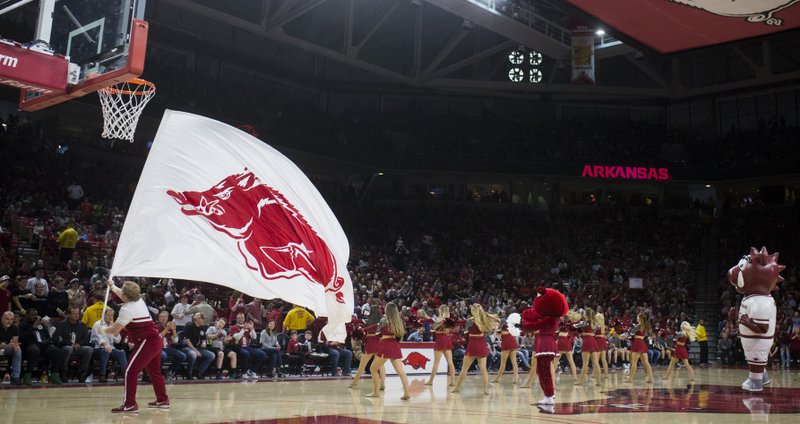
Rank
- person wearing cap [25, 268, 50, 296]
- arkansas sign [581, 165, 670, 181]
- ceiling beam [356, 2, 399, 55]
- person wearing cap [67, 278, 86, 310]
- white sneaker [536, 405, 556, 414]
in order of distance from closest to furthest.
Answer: white sneaker [536, 405, 556, 414] → person wearing cap [67, 278, 86, 310] → person wearing cap [25, 268, 50, 296] → ceiling beam [356, 2, 399, 55] → arkansas sign [581, 165, 670, 181]

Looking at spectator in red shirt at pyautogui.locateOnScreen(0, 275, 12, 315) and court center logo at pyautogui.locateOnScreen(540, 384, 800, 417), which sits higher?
spectator in red shirt at pyautogui.locateOnScreen(0, 275, 12, 315)

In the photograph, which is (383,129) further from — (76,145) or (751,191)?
(751,191)

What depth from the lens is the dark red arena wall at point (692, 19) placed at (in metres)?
19.2

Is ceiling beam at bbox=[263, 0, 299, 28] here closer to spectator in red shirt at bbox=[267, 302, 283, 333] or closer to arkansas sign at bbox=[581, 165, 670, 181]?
spectator in red shirt at bbox=[267, 302, 283, 333]

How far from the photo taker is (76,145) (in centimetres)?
3008

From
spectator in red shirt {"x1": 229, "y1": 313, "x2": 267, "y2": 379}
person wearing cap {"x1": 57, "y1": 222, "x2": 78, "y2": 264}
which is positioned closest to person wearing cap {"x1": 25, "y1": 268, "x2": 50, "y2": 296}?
person wearing cap {"x1": 57, "y1": 222, "x2": 78, "y2": 264}

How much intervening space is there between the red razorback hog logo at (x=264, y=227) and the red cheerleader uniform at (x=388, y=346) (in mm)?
2584

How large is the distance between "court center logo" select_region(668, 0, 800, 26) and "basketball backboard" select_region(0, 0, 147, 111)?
603 inches

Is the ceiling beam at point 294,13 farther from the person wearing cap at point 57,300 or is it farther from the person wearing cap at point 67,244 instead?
the person wearing cap at point 57,300

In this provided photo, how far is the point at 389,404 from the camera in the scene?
469 inches

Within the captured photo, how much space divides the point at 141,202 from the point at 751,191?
40851mm

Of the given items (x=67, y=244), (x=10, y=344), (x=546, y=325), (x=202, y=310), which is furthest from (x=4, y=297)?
(x=546, y=325)

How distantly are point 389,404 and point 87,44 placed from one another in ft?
22.9

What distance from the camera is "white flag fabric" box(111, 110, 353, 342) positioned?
30.3 ft
